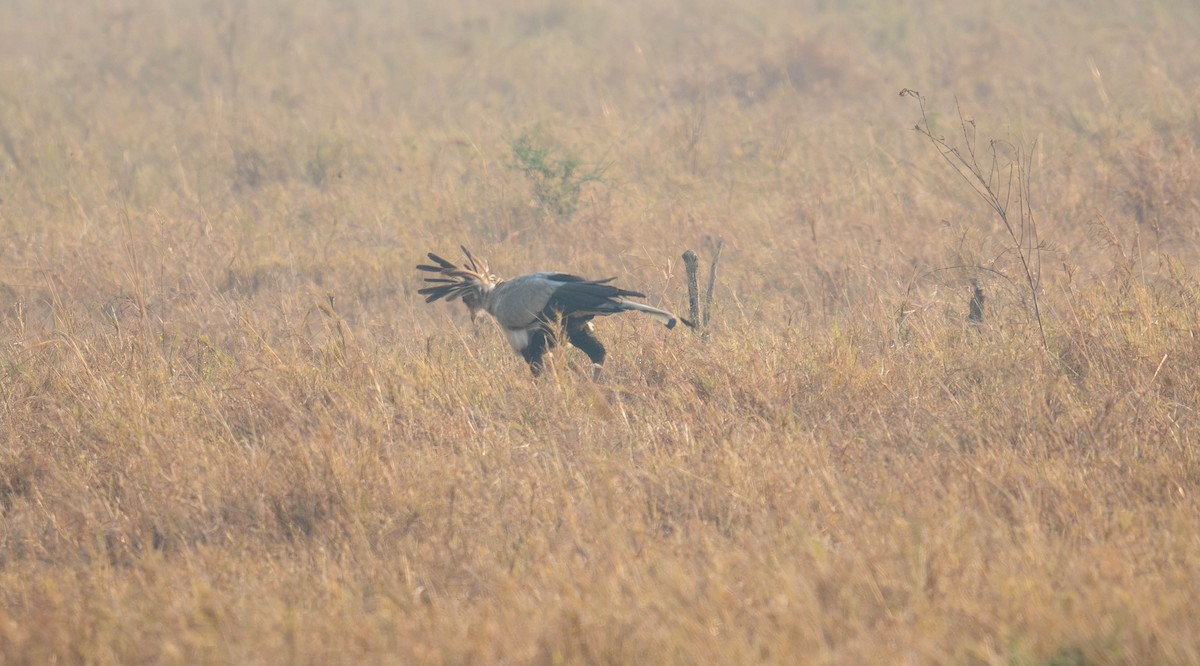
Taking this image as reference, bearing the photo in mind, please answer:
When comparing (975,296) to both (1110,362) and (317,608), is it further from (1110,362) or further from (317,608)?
(317,608)

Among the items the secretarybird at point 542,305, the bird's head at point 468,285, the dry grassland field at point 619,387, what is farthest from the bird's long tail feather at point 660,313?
the bird's head at point 468,285

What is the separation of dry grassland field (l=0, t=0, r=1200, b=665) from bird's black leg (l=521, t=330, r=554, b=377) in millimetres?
179

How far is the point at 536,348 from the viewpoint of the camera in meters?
5.09

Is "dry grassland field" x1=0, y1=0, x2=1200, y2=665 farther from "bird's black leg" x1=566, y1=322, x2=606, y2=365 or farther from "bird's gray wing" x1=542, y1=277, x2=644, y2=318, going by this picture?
"bird's gray wing" x1=542, y1=277, x2=644, y2=318

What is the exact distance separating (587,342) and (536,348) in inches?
9.7

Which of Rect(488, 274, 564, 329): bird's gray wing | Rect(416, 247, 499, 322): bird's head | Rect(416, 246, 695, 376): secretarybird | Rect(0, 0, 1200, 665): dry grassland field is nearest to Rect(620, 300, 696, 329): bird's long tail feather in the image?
Rect(416, 246, 695, 376): secretarybird

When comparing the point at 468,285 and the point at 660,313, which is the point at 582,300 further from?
the point at 468,285

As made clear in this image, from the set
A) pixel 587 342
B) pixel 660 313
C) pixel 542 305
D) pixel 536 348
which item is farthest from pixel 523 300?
pixel 660 313

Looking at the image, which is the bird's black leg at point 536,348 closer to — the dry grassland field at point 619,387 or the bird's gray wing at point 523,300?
the bird's gray wing at point 523,300

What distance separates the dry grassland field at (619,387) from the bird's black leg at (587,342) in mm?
131

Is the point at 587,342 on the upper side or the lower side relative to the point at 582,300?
lower

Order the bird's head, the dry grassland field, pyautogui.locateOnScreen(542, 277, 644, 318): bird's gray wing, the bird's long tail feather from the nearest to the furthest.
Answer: the dry grassland field → the bird's long tail feather → pyautogui.locateOnScreen(542, 277, 644, 318): bird's gray wing → the bird's head

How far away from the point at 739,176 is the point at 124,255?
191 inches

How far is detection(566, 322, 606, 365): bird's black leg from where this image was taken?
5.04 metres
